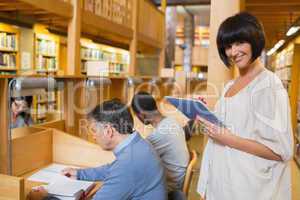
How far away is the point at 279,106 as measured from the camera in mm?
1185

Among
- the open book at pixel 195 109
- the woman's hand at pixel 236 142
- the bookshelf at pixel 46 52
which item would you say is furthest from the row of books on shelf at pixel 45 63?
the woman's hand at pixel 236 142

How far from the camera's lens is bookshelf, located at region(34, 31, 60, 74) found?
5883 millimetres

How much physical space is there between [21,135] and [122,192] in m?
1.31

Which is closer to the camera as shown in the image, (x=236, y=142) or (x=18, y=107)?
(x=236, y=142)

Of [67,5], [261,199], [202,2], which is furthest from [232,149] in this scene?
[202,2]

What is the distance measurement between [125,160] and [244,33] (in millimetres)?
743

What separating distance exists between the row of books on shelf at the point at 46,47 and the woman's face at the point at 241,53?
5.24m

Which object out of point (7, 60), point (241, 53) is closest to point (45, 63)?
point (7, 60)

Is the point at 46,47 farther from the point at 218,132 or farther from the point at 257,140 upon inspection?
the point at 257,140

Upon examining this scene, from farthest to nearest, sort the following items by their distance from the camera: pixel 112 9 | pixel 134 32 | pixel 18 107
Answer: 1. pixel 134 32
2. pixel 112 9
3. pixel 18 107

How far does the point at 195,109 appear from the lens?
1.35 meters

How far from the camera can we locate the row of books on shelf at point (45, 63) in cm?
595

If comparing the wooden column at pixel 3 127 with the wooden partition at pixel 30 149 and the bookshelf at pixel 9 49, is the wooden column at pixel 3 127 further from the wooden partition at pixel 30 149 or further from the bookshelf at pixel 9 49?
the bookshelf at pixel 9 49

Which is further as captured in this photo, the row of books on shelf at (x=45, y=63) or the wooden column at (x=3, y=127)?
the row of books on shelf at (x=45, y=63)
